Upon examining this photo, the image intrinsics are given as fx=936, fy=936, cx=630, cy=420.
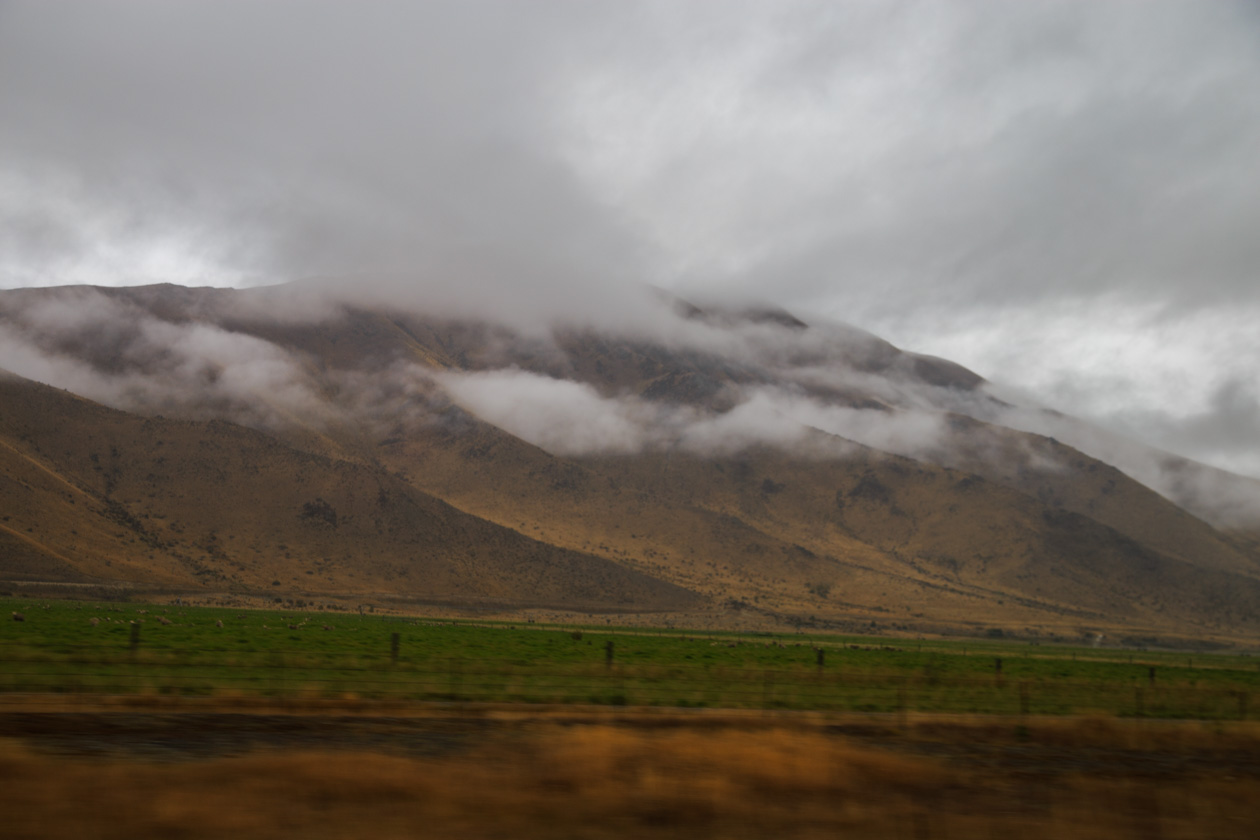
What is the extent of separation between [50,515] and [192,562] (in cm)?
1655

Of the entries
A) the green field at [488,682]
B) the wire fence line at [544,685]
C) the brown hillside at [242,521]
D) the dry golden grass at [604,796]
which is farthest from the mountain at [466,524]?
the dry golden grass at [604,796]

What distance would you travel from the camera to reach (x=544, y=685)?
2566 cm

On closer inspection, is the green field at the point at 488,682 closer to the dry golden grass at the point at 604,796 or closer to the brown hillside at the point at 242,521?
the dry golden grass at the point at 604,796

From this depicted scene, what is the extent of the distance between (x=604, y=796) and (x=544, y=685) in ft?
48.9

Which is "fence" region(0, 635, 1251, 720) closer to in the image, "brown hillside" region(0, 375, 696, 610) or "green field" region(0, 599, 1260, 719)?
"green field" region(0, 599, 1260, 719)

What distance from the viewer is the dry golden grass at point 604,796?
941 centimetres

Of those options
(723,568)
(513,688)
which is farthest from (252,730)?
(723,568)

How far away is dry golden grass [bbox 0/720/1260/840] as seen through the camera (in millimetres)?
9414

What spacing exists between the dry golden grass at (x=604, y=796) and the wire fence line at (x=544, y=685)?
770 cm

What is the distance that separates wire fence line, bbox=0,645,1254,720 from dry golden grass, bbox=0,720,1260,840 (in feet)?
→ 25.3

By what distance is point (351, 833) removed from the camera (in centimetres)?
926

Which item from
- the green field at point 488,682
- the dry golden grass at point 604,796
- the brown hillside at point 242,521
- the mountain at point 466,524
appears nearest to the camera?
the dry golden grass at point 604,796

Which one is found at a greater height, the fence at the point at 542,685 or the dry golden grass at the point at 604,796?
the dry golden grass at the point at 604,796

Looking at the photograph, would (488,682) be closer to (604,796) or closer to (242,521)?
(604,796)
